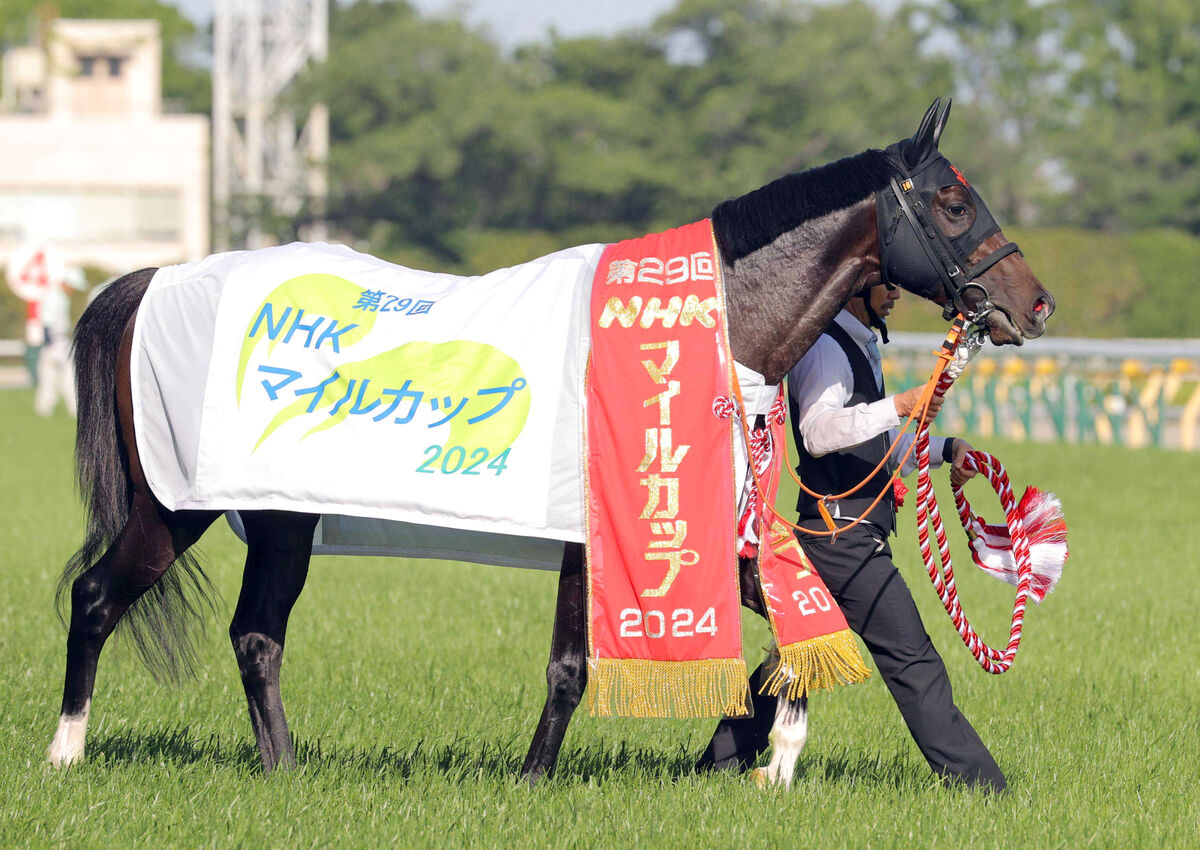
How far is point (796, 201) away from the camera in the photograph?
4.68m

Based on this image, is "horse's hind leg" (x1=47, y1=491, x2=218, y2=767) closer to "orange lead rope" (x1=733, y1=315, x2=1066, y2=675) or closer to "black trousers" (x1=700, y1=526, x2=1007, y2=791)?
"orange lead rope" (x1=733, y1=315, x2=1066, y2=675)

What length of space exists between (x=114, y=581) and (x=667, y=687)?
186 cm

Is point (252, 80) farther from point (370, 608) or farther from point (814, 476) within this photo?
point (814, 476)

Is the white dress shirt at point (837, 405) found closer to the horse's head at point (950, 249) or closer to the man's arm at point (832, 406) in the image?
the man's arm at point (832, 406)

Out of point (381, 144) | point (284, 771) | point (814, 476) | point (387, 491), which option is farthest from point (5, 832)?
point (381, 144)

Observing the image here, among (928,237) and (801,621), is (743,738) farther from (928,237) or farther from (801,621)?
(928,237)

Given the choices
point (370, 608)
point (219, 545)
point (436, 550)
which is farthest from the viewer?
point (219, 545)

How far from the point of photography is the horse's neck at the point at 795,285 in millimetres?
4637

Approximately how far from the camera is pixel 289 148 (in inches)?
1781

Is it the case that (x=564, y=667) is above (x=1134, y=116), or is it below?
below

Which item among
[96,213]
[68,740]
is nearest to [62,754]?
[68,740]

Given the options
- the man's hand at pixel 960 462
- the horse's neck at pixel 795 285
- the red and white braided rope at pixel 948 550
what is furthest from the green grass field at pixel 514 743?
the horse's neck at pixel 795 285

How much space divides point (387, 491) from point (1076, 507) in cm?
941

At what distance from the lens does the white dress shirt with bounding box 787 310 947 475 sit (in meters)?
4.57
